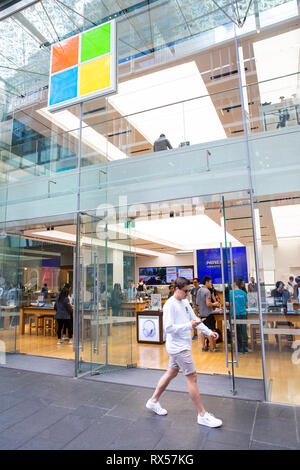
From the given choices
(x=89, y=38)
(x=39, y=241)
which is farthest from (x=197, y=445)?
(x=39, y=241)

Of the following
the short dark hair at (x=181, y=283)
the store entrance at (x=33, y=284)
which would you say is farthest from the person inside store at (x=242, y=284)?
the store entrance at (x=33, y=284)

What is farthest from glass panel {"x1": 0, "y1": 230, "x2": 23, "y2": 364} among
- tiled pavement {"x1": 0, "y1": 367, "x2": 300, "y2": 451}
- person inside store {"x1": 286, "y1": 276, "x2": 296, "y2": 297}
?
person inside store {"x1": 286, "y1": 276, "x2": 296, "y2": 297}

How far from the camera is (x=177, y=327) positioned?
3.16m

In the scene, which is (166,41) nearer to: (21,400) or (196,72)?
(196,72)

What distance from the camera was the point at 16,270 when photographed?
24.8 ft

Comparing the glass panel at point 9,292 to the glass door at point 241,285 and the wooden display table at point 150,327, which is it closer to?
the wooden display table at point 150,327

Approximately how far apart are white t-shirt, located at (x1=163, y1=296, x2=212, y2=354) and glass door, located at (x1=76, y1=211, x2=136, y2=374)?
2.48m

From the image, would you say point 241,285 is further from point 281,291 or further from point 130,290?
point 130,290

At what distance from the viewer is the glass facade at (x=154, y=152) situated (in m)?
4.66

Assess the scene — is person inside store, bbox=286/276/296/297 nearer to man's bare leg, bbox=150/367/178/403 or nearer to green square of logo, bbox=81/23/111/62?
man's bare leg, bbox=150/367/178/403

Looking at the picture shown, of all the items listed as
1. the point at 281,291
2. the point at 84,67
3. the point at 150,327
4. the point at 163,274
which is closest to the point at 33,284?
the point at 150,327

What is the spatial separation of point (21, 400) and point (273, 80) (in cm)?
642

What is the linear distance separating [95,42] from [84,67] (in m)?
0.58

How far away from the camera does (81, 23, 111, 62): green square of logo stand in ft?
20.6
